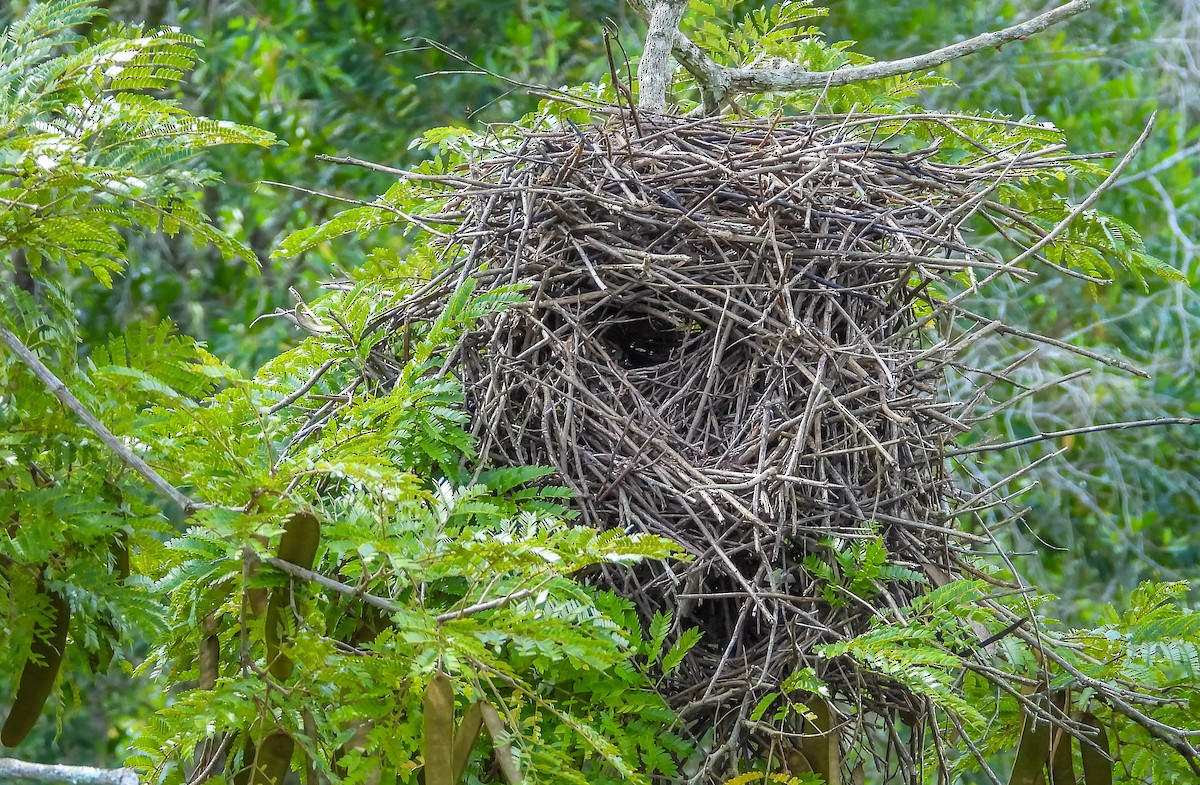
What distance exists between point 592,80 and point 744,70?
9.85ft

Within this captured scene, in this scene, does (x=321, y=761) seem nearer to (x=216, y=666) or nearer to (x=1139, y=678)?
(x=216, y=666)

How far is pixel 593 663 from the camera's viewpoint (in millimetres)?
1389

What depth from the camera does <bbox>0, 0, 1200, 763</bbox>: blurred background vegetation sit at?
5.73 metres

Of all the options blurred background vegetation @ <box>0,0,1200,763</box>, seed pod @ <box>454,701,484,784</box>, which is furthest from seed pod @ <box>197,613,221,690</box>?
blurred background vegetation @ <box>0,0,1200,763</box>

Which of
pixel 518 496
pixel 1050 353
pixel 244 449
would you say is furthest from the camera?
pixel 1050 353

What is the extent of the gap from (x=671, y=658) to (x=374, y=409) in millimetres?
567

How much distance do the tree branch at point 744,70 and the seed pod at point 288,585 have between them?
4.92 feet

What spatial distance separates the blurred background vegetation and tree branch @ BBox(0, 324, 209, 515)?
13.0 ft

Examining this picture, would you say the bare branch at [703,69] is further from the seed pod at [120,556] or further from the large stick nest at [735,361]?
the seed pod at [120,556]

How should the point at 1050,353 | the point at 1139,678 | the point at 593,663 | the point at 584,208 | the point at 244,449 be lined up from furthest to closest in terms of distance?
the point at 1050,353 → the point at 584,208 → the point at 1139,678 → the point at 244,449 → the point at 593,663

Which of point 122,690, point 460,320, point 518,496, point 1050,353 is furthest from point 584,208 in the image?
point 122,690

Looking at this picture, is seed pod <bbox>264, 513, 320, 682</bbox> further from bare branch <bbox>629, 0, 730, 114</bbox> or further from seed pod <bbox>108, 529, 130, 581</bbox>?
A: bare branch <bbox>629, 0, 730, 114</bbox>

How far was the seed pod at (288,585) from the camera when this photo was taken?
1.46m

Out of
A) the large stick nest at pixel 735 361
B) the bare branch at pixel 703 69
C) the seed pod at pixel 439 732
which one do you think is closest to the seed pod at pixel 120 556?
the large stick nest at pixel 735 361
